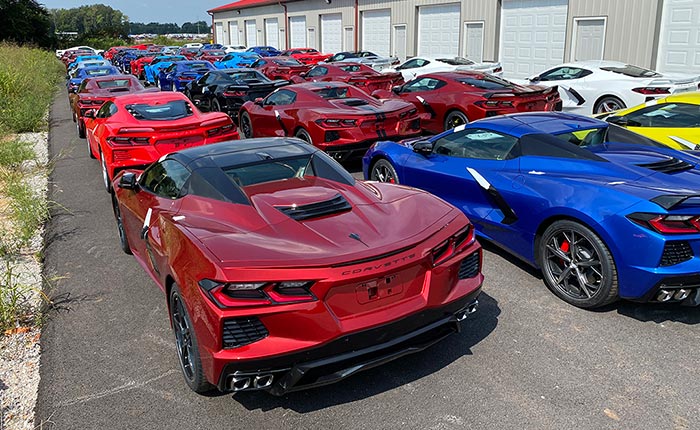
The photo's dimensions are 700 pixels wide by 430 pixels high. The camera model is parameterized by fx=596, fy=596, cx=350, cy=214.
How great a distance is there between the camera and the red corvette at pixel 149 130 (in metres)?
8.38

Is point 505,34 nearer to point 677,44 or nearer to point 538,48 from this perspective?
point 538,48

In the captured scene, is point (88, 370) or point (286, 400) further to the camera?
point (88, 370)

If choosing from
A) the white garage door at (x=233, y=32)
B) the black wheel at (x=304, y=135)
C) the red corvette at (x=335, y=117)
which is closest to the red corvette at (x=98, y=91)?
the red corvette at (x=335, y=117)

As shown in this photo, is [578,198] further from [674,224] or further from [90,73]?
[90,73]

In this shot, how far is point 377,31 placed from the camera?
31219 millimetres

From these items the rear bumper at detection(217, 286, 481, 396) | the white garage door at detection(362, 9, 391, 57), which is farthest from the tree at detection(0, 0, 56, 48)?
the rear bumper at detection(217, 286, 481, 396)

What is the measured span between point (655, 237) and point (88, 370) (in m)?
4.09

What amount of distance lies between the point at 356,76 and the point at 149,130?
9.92m

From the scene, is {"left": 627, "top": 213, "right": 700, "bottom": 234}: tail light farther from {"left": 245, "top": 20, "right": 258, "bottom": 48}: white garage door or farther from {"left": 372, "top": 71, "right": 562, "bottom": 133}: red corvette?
{"left": 245, "top": 20, "right": 258, "bottom": 48}: white garage door

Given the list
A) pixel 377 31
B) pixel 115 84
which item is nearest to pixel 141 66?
pixel 377 31

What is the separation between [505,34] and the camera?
888 inches

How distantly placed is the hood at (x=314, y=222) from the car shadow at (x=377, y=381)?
1001mm

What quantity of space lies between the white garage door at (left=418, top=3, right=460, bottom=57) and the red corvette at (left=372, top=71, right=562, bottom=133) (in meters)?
12.9

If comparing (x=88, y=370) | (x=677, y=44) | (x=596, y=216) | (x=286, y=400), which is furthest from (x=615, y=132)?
(x=677, y=44)
